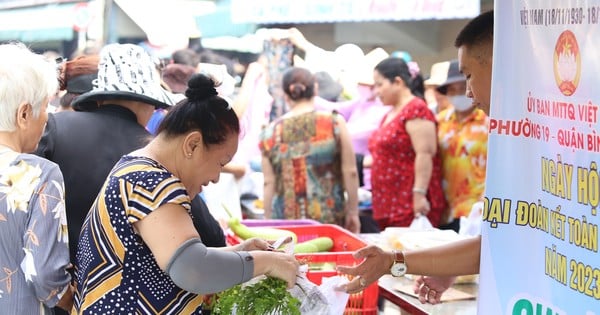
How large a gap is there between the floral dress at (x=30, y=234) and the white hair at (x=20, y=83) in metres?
0.14

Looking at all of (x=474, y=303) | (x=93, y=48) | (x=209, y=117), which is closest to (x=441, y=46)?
(x=93, y=48)

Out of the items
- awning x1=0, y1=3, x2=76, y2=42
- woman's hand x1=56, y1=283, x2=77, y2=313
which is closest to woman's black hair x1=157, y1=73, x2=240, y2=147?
woman's hand x1=56, y1=283, x2=77, y2=313

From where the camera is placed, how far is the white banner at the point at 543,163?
6.73ft

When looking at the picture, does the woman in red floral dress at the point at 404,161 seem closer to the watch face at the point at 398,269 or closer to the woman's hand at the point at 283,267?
the watch face at the point at 398,269

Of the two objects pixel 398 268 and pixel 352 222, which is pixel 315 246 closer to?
pixel 398 268

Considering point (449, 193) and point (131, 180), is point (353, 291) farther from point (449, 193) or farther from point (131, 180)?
point (449, 193)

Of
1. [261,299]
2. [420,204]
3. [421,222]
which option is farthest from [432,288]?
[420,204]

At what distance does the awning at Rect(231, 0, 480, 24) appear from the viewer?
743 cm

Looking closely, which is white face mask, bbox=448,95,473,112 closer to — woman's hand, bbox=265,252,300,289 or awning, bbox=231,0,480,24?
awning, bbox=231,0,480,24

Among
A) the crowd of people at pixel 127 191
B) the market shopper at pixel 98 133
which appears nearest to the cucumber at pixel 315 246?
the crowd of people at pixel 127 191

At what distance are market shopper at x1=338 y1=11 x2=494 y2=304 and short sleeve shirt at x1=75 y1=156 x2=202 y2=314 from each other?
0.75m

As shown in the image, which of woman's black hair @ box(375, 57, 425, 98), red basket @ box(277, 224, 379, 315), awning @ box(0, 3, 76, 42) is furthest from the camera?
awning @ box(0, 3, 76, 42)

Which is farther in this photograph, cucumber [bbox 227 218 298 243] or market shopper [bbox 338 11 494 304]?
cucumber [bbox 227 218 298 243]

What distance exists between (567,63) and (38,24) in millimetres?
9572
